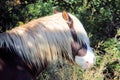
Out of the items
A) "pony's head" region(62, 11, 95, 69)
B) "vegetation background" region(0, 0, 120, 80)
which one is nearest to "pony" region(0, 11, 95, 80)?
"pony's head" region(62, 11, 95, 69)

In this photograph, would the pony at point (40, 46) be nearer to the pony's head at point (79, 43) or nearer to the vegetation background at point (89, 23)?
the pony's head at point (79, 43)

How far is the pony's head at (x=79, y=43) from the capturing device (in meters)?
4.22

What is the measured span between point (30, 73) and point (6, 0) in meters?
2.40

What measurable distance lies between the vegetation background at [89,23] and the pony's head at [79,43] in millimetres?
996

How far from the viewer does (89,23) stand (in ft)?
23.7

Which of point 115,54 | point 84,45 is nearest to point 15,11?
point 115,54

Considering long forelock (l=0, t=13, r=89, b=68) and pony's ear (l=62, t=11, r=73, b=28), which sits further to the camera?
pony's ear (l=62, t=11, r=73, b=28)

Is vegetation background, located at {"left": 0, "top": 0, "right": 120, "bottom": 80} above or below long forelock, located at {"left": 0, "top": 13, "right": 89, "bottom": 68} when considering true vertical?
below

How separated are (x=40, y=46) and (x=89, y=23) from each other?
10.9 ft

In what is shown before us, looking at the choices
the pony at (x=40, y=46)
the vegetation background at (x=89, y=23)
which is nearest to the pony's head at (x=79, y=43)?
the pony at (x=40, y=46)

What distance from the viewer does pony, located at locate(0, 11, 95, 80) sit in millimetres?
3842

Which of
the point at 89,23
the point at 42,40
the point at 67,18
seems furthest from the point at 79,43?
the point at 89,23

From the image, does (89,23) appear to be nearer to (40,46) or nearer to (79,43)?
(79,43)

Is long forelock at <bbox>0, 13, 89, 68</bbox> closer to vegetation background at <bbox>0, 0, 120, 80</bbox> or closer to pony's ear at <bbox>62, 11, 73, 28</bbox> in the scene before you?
pony's ear at <bbox>62, 11, 73, 28</bbox>
